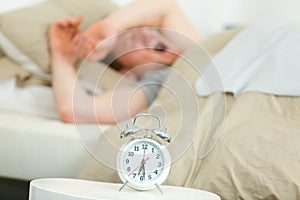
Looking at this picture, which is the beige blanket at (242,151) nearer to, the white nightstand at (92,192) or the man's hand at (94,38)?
the white nightstand at (92,192)

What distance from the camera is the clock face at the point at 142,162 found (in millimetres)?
1330

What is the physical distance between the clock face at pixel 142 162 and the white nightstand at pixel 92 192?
0.10 ft

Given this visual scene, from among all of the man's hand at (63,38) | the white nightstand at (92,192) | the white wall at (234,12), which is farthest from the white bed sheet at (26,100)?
the white wall at (234,12)

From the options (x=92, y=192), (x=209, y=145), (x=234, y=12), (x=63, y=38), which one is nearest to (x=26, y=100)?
(x=63, y=38)

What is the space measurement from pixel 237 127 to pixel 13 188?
0.74 m

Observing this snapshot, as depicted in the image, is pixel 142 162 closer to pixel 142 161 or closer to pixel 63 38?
pixel 142 161

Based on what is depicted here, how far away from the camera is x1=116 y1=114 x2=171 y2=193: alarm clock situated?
1.33 meters

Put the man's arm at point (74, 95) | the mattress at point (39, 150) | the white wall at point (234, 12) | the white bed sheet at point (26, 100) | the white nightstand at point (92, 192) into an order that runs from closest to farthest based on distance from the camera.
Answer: the white nightstand at point (92, 192) → the man's arm at point (74, 95) → the mattress at point (39, 150) → the white bed sheet at point (26, 100) → the white wall at point (234, 12)

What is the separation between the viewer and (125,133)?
132 cm

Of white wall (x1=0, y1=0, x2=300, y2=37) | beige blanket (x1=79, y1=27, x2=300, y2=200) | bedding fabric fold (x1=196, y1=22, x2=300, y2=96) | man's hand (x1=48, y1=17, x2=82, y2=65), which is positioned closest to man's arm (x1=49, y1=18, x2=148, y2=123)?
man's hand (x1=48, y1=17, x2=82, y2=65)

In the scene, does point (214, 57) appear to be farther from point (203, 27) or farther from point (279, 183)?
point (203, 27)

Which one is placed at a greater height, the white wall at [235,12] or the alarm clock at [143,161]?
the white wall at [235,12]

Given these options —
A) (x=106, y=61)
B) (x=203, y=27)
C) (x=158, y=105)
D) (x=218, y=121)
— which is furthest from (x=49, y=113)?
(x=203, y=27)

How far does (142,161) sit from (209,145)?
35 cm
